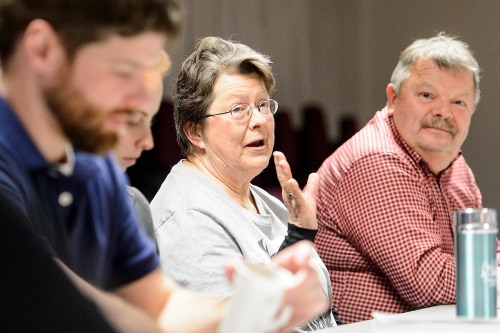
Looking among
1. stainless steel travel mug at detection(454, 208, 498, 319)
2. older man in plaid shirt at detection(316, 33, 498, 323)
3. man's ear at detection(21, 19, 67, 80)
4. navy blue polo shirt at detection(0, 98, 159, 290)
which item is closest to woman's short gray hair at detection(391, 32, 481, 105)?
older man in plaid shirt at detection(316, 33, 498, 323)

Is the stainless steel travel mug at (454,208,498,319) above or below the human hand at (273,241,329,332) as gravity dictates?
below

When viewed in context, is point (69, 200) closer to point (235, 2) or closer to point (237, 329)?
point (237, 329)

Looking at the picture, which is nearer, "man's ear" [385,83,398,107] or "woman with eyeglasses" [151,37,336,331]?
"woman with eyeglasses" [151,37,336,331]

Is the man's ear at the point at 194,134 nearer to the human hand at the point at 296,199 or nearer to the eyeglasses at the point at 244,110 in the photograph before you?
the eyeglasses at the point at 244,110

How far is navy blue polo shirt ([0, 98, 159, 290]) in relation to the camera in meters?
1.10

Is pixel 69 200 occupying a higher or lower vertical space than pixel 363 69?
higher

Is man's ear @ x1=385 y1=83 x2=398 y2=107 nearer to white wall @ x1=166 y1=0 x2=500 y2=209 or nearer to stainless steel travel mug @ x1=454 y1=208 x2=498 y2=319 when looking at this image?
stainless steel travel mug @ x1=454 y1=208 x2=498 y2=319

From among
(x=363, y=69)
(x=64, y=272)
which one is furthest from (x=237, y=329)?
(x=363, y=69)

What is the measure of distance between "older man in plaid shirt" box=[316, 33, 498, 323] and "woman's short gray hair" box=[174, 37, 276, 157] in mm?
494

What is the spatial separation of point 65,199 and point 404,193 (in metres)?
1.58

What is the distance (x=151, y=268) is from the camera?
51.2 inches

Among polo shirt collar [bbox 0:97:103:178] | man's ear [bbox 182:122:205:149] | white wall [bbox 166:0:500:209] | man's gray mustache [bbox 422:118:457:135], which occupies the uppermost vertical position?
polo shirt collar [bbox 0:97:103:178]

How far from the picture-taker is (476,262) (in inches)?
63.9

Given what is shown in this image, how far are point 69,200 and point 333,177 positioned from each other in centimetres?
166
